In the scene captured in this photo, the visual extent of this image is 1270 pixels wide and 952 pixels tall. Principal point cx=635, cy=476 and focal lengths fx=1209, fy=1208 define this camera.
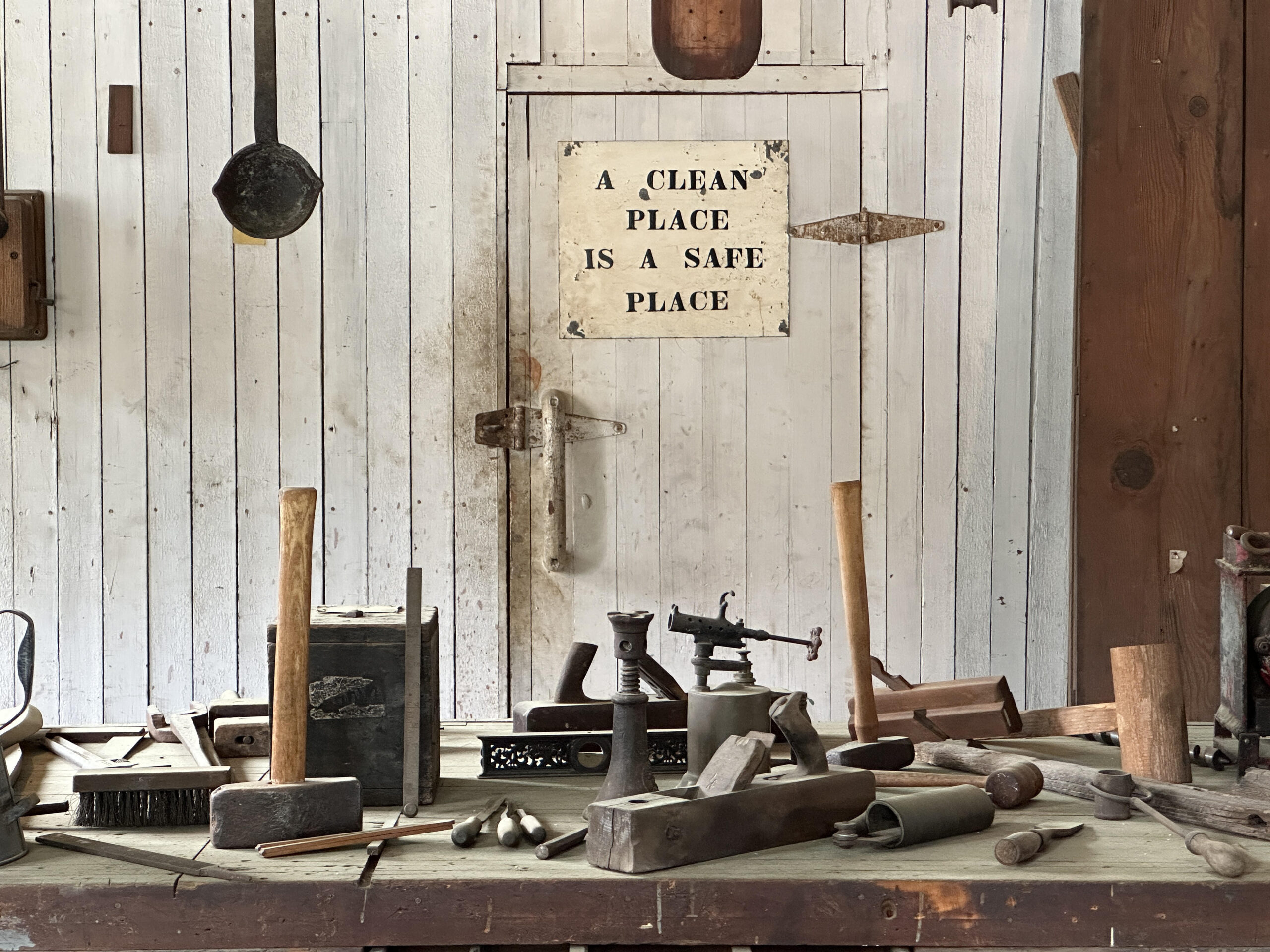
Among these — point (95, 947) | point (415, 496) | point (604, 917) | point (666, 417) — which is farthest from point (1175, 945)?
point (415, 496)

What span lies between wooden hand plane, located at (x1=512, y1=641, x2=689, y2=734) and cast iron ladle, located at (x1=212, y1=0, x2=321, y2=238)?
1.47 metres

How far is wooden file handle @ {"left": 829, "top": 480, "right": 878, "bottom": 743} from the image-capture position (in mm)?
1969

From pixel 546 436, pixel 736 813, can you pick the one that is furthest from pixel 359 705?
pixel 546 436

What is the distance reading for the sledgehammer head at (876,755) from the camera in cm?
186

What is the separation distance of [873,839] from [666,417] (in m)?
1.92

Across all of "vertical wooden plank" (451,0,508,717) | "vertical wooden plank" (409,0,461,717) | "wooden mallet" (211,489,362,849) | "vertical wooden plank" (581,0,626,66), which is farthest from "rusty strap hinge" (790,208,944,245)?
"wooden mallet" (211,489,362,849)

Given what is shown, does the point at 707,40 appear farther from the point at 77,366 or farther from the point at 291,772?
the point at 291,772

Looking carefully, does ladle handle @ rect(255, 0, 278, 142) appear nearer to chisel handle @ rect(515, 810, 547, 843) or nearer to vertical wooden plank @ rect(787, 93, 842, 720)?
vertical wooden plank @ rect(787, 93, 842, 720)

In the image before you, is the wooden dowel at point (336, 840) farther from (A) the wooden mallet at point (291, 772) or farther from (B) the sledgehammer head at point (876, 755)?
(B) the sledgehammer head at point (876, 755)

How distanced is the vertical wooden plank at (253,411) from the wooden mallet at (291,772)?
175 cm

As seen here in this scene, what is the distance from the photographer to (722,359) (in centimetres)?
333

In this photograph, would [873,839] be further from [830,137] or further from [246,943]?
[830,137]

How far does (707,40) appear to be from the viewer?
10.8 ft

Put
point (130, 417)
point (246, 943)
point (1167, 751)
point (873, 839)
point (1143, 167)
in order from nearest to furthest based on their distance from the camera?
point (246, 943) < point (873, 839) < point (1167, 751) < point (1143, 167) < point (130, 417)
